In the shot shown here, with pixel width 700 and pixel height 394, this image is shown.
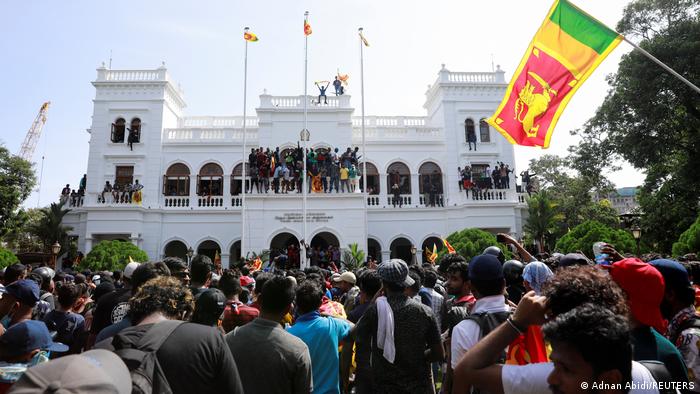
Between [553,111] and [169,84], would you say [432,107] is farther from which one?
[553,111]

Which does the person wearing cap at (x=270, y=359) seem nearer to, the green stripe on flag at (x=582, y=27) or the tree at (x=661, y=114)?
the green stripe on flag at (x=582, y=27)

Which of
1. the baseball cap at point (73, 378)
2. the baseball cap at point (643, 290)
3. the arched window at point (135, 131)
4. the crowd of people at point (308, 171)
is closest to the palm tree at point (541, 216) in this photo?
the crowd of people at point (308, 171)

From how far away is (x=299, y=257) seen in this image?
20500 millimetres

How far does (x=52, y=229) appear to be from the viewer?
829 inches

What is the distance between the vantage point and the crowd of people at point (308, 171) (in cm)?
2158

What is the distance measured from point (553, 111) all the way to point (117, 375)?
6489 mm

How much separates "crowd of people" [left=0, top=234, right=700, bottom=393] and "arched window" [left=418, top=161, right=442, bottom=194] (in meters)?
19.9

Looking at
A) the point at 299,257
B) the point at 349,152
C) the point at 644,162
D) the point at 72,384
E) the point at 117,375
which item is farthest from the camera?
the point at 349,152

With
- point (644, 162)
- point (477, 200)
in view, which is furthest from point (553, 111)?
point (477, 200)

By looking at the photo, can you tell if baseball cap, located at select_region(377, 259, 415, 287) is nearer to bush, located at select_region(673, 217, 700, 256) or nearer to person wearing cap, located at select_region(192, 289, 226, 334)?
person wearing cap, located at select_region(192, 289, 226, 334)

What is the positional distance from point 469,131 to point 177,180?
1663 cm

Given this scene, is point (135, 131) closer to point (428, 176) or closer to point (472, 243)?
point (428, 176)

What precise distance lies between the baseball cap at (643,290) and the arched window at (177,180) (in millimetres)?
23765

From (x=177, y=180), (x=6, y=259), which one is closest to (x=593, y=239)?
(x=6, y=259)
